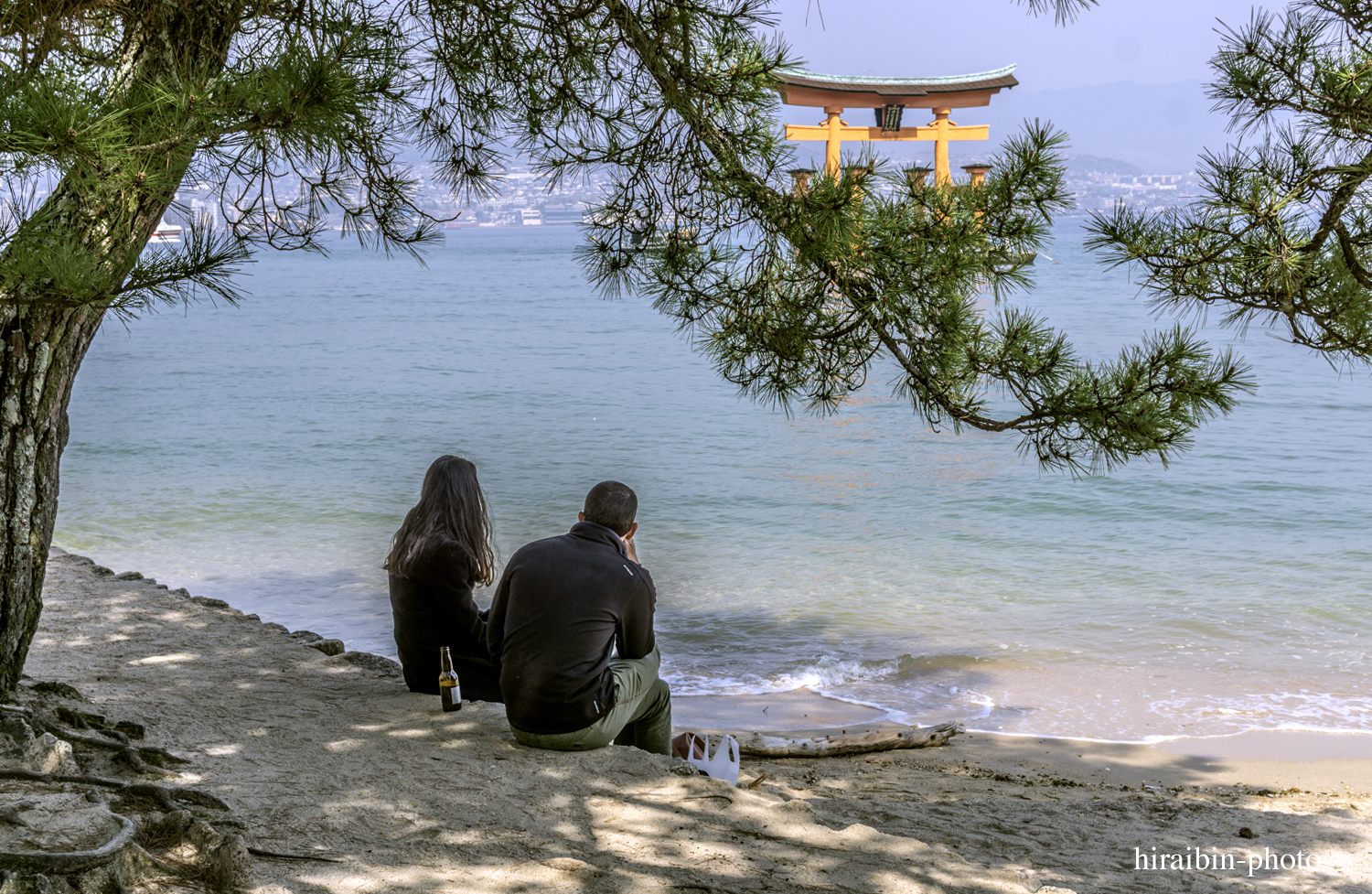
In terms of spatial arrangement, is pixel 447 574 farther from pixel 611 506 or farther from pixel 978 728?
pixel 978 728

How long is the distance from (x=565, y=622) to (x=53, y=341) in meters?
1.71

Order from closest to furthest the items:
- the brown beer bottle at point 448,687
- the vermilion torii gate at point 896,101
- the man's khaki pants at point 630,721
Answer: the man's khaki pants at point 630,721, the brown beer bottle at point 448,687, the vermilion torii gate at point 896,101

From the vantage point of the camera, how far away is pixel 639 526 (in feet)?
34.9

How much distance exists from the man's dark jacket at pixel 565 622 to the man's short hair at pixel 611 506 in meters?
0.07

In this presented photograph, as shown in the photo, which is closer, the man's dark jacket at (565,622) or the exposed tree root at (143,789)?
the exposed tree root at (143,789)

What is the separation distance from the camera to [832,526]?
10531mm

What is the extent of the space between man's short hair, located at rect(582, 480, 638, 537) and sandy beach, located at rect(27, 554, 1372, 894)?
0.75 metres

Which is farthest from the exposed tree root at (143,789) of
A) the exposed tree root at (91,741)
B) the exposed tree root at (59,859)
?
the exposed tree root at (59,859)

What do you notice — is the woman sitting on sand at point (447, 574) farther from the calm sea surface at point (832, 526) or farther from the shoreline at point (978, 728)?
the calm sea surface at point (832, 526)

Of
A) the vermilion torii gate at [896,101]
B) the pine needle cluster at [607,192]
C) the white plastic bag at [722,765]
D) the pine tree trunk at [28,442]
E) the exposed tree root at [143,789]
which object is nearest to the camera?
the pine needle cluster at [607,192]

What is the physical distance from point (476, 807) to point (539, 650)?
0.53 meters

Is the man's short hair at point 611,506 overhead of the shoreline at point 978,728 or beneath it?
overhead

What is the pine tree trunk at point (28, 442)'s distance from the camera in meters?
2.97

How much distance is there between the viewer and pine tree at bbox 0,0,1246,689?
6.71ft
